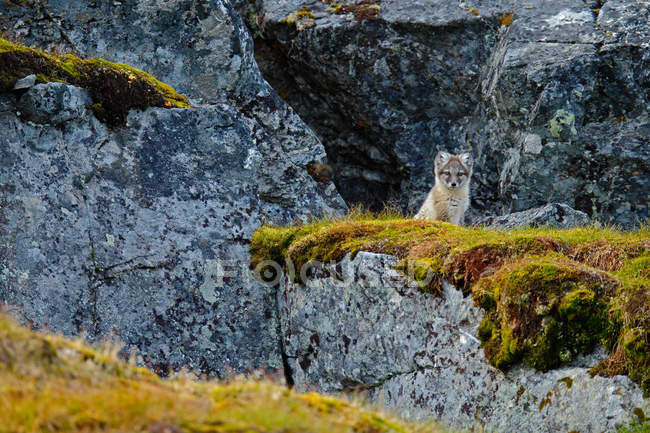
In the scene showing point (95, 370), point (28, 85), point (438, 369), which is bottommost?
point (438, 369)

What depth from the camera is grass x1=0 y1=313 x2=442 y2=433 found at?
3738 mm

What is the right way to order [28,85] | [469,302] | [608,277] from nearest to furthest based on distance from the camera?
[608,277], [469,302], [28,85]

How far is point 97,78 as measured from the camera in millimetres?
11164

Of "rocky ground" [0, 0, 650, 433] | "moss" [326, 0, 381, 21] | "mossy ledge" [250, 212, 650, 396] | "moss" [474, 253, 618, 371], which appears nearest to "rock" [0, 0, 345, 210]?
"rocky ground" [0, 0, 650, 433]

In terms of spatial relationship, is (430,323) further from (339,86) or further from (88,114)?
(339,86)

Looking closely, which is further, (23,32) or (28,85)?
(23,32)

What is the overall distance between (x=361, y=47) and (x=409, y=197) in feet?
13.2

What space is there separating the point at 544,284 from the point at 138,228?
20.4 feet

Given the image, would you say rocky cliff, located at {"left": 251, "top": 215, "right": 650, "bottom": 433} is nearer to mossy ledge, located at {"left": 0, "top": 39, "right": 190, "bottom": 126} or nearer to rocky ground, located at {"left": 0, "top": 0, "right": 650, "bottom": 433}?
rocky ground, located at {"left": 0, "top": 0, "right": 650, "bottom": 433}

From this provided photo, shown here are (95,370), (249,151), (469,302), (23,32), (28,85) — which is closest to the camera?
(95,370)

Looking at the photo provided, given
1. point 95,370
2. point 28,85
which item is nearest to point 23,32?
point 28,85

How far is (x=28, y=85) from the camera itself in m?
10.2

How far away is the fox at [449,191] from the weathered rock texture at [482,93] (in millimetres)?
1446

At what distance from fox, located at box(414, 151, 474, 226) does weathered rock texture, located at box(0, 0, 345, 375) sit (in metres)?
4.45
